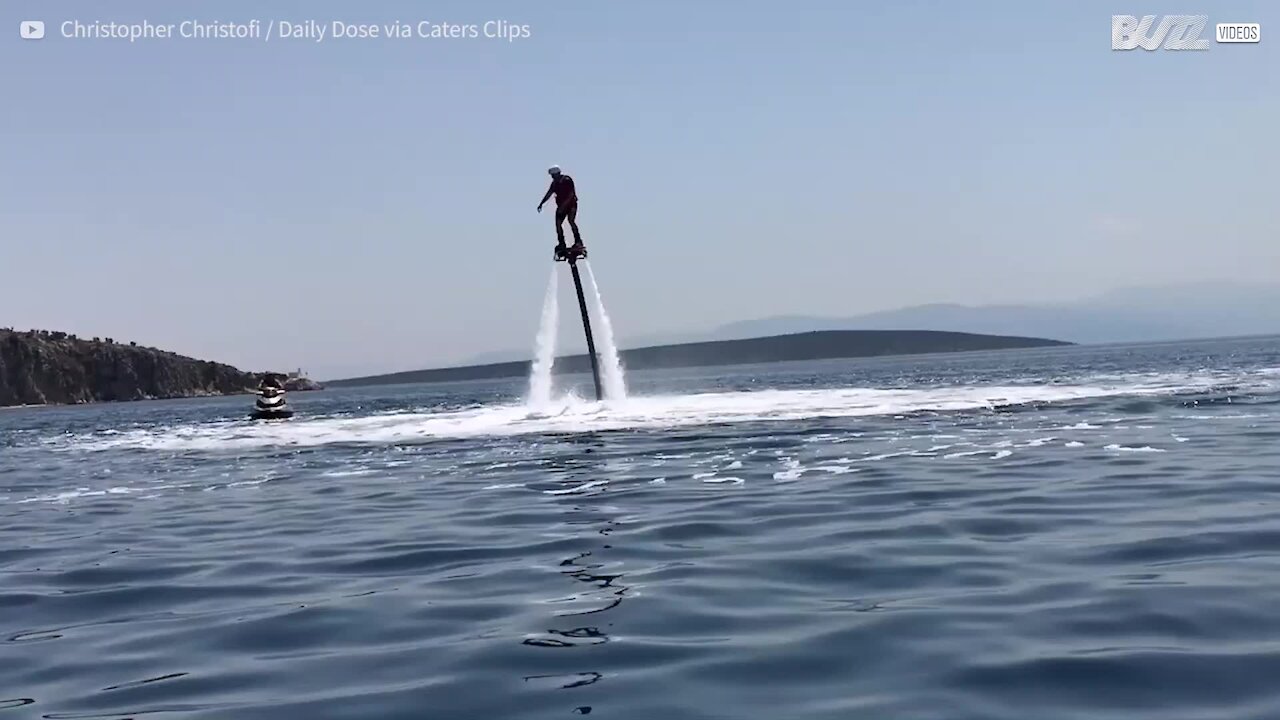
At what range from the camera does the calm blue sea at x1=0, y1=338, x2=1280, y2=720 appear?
7.47m

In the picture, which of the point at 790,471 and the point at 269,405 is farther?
the point at 269,405

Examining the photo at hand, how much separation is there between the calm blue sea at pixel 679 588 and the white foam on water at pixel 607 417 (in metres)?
11.7

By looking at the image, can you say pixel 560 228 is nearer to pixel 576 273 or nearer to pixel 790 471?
pixel 576 273

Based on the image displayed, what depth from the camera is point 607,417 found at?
40031 millimetres

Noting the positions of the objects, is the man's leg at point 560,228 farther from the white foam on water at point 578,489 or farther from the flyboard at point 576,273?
the white foam on water at point 578,489

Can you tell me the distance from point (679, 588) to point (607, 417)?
29357 mm

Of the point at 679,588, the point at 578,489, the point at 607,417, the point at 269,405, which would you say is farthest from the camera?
the point at 269,405

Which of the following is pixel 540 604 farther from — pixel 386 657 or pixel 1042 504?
pixel 1042 504

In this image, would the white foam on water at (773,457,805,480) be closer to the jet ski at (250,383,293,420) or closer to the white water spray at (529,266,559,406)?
the white water spray at (529,266,559,406)

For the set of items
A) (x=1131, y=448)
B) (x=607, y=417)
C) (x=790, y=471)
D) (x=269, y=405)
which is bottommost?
(x=1131, y=448)

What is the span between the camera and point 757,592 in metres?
10.4

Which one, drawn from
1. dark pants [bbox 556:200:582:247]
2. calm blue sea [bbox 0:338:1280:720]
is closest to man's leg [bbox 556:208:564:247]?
dark pants [bbox 556:200:582:247]

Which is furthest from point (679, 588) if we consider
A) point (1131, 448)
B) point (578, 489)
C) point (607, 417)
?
point (607, 417)

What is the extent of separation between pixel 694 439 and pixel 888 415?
840 centimetres
